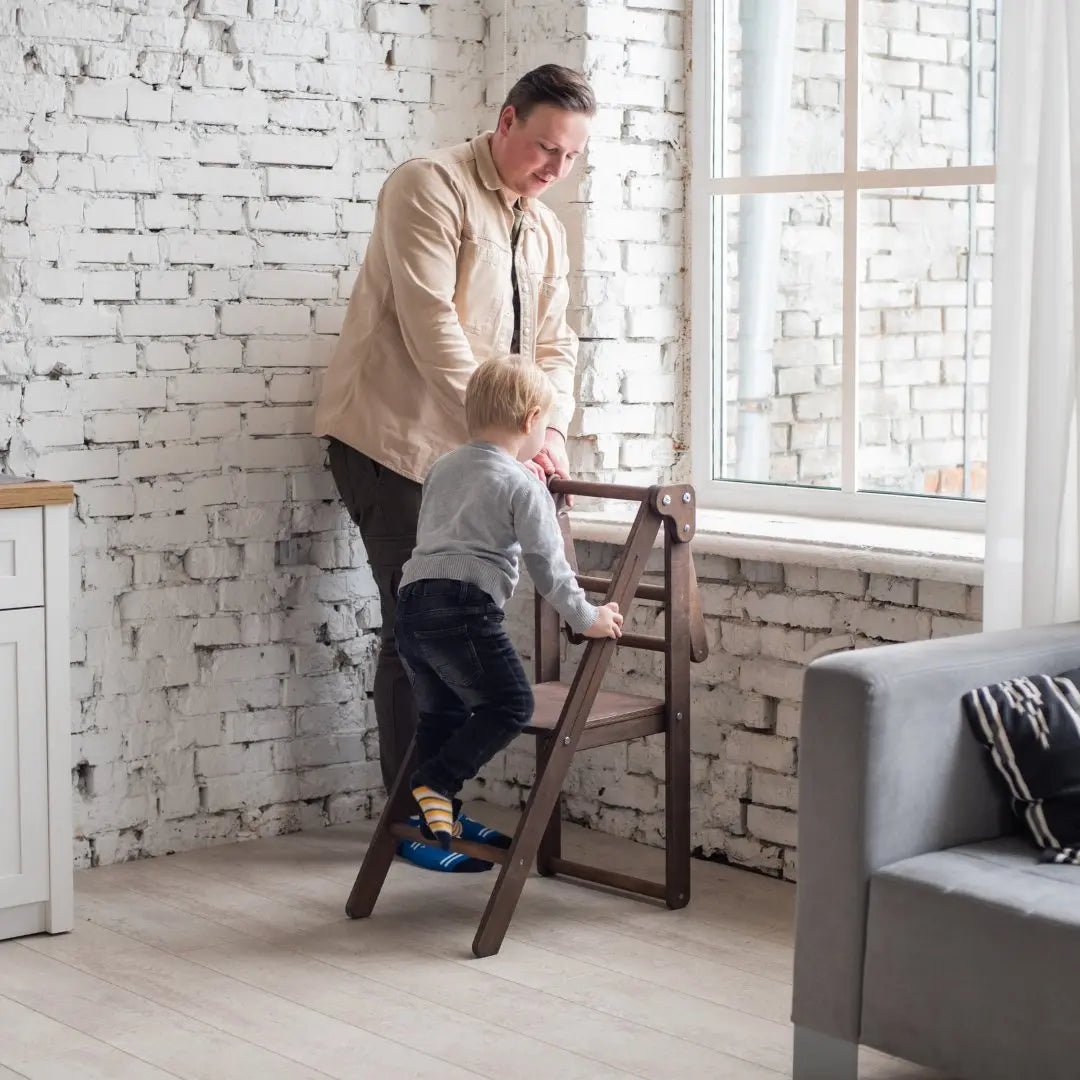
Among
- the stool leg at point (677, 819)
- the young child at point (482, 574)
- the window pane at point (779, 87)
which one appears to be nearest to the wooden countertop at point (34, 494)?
the young child at point (482, 574)

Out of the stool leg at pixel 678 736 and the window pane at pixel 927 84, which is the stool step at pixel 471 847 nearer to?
the stool leg at pixel 678 736

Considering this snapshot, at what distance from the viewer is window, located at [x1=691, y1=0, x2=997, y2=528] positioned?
347 centimetres

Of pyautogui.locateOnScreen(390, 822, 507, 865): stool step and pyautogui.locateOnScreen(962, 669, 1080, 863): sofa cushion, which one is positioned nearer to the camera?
pyautogui.locateOnScreen(962, 669, 1080, 863): sofa cushion

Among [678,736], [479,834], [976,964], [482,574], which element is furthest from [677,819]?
[976,964]

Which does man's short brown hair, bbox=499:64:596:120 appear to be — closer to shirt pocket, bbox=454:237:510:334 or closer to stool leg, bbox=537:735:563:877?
shirt pocket, bbox=454:237:510:334

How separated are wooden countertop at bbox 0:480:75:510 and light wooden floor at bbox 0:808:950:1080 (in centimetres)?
82

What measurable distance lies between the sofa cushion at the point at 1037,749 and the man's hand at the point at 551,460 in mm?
1209

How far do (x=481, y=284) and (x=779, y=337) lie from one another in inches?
29.6

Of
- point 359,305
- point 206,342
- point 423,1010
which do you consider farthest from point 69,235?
point 423,1010

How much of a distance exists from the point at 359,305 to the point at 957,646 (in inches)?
63.0

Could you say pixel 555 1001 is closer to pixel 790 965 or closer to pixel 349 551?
pixel 790 965

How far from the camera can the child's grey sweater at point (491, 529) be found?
3014mm

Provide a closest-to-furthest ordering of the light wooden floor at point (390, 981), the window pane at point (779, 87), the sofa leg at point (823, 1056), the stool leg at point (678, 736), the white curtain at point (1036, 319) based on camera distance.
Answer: the sofa leg at point (823, 1056), the light wooden floor at point (390, 981), the white curtain at point (1036, 319), the stool leg at point (678, 736), the window pane at point (779, 87)

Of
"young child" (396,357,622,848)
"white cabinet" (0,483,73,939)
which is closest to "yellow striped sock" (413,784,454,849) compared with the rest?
"young child" (396,357,622,848)
